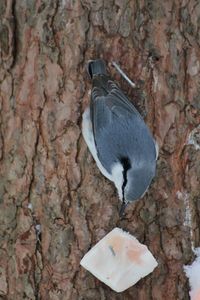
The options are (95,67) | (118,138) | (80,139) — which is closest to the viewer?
(95,67)

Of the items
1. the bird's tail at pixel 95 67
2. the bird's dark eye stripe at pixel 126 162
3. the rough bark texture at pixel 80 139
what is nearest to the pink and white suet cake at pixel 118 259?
the rough bark texture at pixel 80 139

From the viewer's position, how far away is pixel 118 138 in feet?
10.9

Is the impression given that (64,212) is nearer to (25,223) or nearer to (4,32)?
(25,223)

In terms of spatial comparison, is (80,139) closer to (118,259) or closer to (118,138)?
(118,138)

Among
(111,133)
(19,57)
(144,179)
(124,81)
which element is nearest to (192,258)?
(144,179)

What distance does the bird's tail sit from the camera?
3.09 m

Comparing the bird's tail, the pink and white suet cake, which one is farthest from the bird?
the pink and white suet cake

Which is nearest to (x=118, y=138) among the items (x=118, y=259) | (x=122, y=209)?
(x=122, y=209)

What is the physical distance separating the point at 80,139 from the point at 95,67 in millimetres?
367

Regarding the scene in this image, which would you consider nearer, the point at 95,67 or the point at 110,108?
the point at 95,67

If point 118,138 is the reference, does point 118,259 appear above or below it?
below

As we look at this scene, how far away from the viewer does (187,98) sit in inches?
129

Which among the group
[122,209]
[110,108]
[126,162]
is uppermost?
[110,108]

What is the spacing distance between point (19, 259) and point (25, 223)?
0.63 feet
